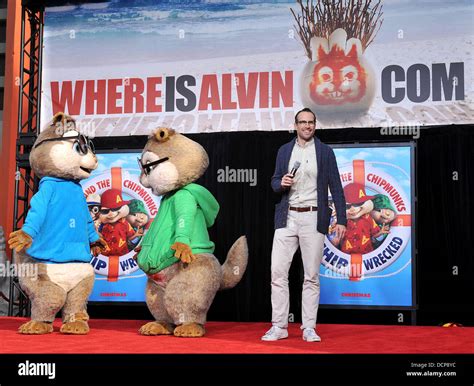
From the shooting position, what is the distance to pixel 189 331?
4.57 meters

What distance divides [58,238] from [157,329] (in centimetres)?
94

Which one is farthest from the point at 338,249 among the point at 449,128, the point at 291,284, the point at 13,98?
the point at 13,98

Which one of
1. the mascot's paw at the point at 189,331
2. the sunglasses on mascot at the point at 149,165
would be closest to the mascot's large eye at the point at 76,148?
the sunglasses on mascot at the point at 149,165

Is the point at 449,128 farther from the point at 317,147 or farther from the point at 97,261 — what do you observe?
the point at 97,261

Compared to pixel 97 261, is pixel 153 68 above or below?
above

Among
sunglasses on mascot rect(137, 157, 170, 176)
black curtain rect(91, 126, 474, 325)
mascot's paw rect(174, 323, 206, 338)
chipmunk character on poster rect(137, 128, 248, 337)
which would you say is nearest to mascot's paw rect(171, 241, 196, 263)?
chipmunk character on poster rect(137, 128, 248, 337)

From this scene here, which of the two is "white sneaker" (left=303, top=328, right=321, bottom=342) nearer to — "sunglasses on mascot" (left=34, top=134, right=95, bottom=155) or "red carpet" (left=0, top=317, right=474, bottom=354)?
"red carpet" (left=0, top=317, right=474, bottom=354)

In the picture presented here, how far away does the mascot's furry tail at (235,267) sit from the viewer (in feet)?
16.4

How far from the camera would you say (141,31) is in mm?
6809

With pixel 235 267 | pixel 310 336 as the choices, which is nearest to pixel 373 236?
pixel 235 267

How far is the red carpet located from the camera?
391cm

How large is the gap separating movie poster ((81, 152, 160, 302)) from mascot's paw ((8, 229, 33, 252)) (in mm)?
1721
